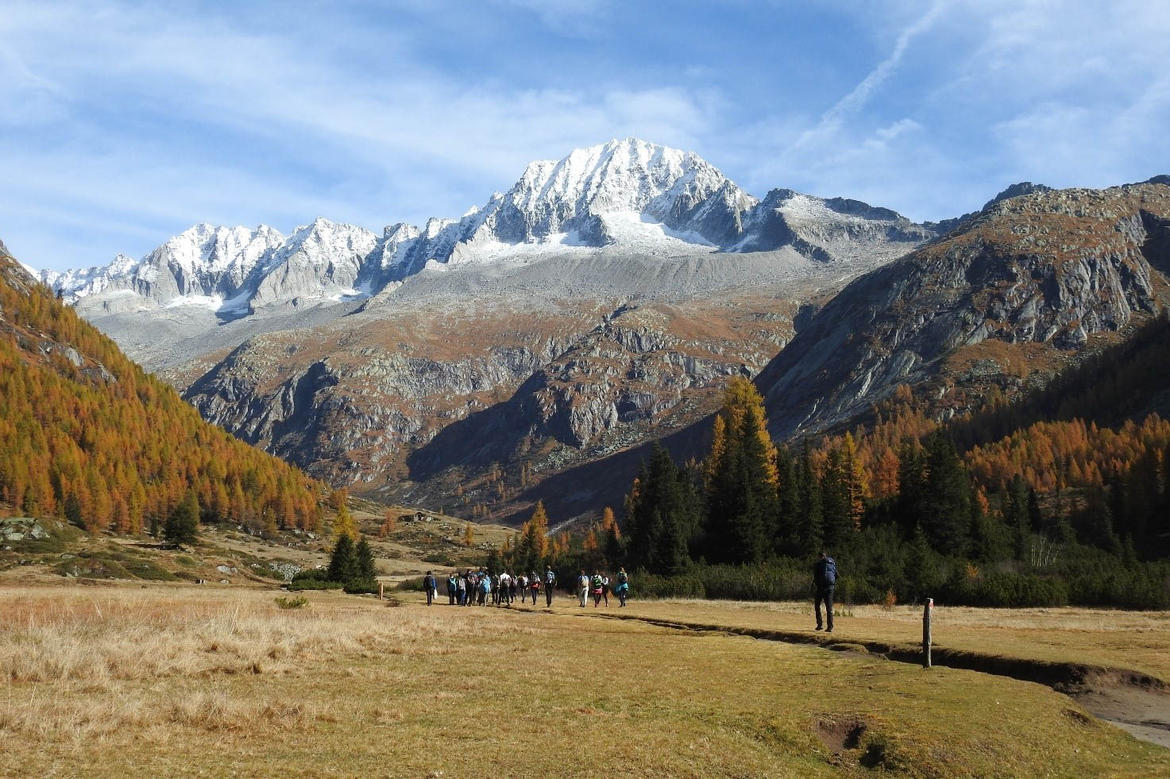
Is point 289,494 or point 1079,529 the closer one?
point 1079,529

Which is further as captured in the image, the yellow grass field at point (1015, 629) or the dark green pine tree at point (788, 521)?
the dark green pine tree at point (788, 521)

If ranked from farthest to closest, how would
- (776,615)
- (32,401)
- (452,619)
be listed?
1. (32,401)
2. (776,615)
3. (452,619)

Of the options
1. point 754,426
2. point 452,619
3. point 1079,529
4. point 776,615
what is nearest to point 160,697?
point 452,619

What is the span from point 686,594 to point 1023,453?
451 feet

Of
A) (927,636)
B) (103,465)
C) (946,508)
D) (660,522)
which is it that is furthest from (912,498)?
(103,465)

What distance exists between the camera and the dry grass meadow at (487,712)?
11781mm

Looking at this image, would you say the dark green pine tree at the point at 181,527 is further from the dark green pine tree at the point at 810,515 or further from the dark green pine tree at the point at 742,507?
the dark green pine tree at the point at 810,515

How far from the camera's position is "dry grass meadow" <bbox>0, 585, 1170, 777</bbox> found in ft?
38.7

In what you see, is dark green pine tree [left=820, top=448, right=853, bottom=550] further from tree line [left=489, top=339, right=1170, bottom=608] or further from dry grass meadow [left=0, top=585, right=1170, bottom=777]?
dry grass meadow [left=0, top=585, right=1170, bottom=777]

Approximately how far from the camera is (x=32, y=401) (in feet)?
561

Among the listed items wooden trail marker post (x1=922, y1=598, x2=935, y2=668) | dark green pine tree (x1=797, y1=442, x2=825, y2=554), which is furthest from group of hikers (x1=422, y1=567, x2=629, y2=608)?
wooden trail marker post (x1=922, y1=598, x2=935, y2=668)

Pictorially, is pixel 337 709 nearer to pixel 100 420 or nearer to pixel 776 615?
pixel 776 615

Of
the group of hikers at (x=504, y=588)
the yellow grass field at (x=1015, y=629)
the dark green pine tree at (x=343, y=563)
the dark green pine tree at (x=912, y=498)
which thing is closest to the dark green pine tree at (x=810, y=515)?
the dark green pine tree at (x=912, y=498)

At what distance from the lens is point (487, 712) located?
15352 mm
